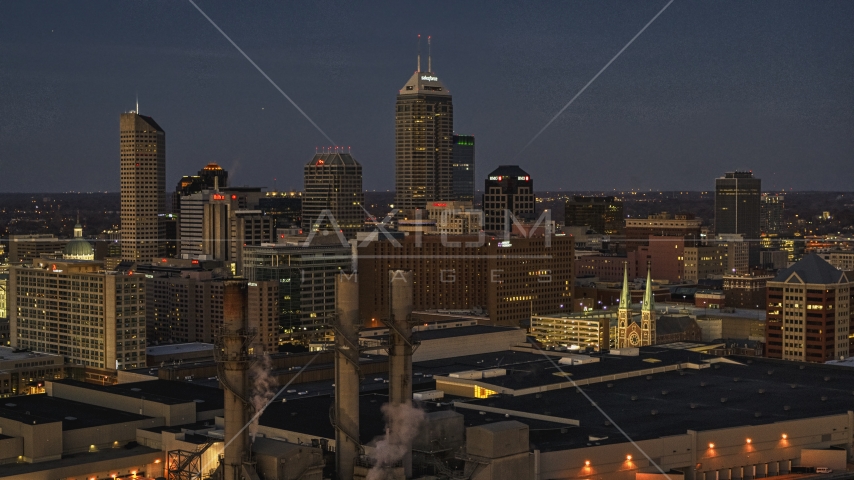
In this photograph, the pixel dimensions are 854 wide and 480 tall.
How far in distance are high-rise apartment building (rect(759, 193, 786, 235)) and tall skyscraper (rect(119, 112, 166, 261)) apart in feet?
243

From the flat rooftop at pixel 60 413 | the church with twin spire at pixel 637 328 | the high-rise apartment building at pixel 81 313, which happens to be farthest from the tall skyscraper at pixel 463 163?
the flat rooftop at pixel 60 413

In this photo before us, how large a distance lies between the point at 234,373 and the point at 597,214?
460 feet

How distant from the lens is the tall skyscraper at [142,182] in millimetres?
152125

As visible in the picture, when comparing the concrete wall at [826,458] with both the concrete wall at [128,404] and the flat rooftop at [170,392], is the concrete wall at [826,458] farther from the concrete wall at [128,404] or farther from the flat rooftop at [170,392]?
the concrete wall at [128,404]

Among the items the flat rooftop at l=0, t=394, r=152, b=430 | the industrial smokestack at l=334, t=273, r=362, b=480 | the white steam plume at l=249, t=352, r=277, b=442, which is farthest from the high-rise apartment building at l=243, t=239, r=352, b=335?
the industrial smokestack at l=334, t=273, r=362, b=480

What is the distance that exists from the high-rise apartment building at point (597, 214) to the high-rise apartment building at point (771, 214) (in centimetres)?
1802

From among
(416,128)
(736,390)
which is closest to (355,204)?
(416,128)

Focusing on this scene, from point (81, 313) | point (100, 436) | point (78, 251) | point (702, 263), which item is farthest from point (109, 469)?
point (702, 263)

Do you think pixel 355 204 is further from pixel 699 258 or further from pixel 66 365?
pixel 66 365

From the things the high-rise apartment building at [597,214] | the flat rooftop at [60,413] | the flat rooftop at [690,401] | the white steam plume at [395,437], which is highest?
the high-rise apartment building at [597,214]

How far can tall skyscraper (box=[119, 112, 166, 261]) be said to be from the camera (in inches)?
5989

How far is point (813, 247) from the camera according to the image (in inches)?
5610

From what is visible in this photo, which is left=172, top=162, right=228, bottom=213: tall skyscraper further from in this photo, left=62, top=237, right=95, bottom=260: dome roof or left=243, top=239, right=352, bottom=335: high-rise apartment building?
left=243, top=239, right=352, bottom=335: high-rise apartment building

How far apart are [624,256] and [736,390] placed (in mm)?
85354
